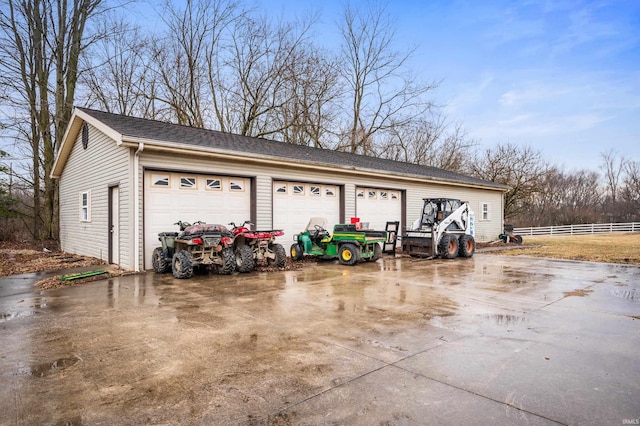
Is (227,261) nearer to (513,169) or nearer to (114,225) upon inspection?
(114,225)

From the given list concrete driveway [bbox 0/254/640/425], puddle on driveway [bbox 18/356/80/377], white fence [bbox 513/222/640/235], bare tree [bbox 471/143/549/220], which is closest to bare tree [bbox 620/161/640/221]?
white fence [bbox 513/222/640/235]

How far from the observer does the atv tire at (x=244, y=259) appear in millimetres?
8414

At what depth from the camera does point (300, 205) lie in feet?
39.5

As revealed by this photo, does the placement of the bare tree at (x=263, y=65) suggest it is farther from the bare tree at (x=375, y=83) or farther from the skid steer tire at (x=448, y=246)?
the skid steer tire at (x=448, y=246)

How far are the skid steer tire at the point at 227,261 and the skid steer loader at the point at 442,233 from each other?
6.39 meters

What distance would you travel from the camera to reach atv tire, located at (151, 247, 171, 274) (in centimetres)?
834

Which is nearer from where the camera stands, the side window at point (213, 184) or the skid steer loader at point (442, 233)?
the side window at point (213, 184)

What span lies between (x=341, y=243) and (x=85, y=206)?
27.8 feet

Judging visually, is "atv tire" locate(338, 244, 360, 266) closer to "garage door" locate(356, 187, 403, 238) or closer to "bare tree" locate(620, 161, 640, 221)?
"garage door" locate(356, 187, 403, 238)

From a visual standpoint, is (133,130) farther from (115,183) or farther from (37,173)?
(37,173)

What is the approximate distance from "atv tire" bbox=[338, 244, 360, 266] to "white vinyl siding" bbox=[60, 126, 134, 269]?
5419 millimetres

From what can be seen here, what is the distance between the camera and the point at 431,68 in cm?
2258

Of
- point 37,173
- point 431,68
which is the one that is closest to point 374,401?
point 37,173

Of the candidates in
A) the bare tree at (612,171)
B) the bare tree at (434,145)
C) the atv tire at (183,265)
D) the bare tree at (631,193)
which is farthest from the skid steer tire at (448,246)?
the bare tree at (612,171)
